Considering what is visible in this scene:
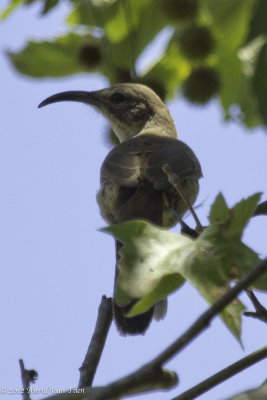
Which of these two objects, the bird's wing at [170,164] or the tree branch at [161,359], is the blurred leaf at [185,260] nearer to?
the tree branch at [161,359]

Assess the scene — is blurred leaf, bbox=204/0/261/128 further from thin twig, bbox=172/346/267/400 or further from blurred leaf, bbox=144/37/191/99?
thin twig, bbox=172/346/267/400

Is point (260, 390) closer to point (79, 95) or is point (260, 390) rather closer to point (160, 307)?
point (160, 307)

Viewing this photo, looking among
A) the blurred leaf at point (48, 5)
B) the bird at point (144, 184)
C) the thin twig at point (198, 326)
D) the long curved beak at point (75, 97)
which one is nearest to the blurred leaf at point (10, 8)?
the blurred leaf at point (48, 5)

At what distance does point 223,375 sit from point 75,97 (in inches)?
213

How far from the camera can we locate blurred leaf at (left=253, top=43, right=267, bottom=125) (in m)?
1.66

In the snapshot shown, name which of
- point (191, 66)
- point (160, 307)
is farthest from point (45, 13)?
point (160, 307)

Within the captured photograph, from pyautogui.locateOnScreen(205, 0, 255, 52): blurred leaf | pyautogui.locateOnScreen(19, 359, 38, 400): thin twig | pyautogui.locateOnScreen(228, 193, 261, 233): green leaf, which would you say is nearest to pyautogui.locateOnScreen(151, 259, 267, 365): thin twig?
pyautogui.locateOnScreen(228, 193, 261, 233): green leaf

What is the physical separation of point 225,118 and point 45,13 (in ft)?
3.69

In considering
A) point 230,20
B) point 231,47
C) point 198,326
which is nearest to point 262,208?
point 231,47

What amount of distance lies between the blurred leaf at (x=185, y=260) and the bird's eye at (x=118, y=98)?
499cm

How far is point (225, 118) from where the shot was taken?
362 cm

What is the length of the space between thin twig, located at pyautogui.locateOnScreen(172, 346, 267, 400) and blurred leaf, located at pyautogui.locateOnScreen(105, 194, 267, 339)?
0.77ft

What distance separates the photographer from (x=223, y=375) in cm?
211

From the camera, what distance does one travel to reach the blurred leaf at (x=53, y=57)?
394cm
